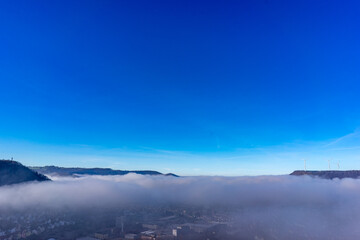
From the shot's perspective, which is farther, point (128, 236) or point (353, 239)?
point (353, 239)

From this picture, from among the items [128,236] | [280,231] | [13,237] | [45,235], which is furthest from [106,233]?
[280,231]

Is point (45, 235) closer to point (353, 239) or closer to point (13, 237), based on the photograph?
point (13, 237)

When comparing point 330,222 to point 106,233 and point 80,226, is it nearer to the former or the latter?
point 106,233

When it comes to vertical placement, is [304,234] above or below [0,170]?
below

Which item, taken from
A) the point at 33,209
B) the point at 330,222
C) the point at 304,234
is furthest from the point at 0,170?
the point at 330,222

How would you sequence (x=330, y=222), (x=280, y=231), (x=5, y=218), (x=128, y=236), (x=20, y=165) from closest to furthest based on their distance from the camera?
(x=128, y=236) < (x=5, y=218) < (x=280, y=231) < (x=330, y=222) < (x=20, y=165)

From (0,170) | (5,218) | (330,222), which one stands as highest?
(0,170)

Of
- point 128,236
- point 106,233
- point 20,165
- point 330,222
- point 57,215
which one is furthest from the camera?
point 20,165

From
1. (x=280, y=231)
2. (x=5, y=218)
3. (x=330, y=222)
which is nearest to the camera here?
(x=5, y=218)

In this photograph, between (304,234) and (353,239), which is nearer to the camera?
(353,239)
